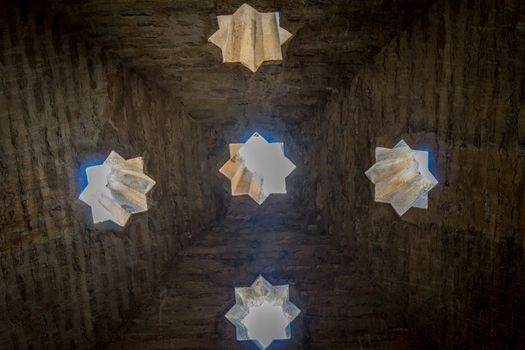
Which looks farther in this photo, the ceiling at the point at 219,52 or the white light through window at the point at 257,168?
the white light through window at the point at 257,168

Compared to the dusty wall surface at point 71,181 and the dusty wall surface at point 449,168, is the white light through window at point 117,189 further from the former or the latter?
the dusty wall surface at point 449,168

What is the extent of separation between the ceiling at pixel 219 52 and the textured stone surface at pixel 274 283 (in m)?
1.29

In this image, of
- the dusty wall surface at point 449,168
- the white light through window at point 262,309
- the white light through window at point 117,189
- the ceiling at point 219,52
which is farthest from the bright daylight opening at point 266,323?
the ceiling at point 219,52

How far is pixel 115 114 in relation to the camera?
18.6ft

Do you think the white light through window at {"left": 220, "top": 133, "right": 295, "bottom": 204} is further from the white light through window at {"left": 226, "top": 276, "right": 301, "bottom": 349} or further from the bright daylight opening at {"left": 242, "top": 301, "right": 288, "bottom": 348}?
the bright daylight opening at {"left": 242, "top": 301, "right": 288, "bottom": 348}

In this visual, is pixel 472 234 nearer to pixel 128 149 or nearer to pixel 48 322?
pixel 128 149

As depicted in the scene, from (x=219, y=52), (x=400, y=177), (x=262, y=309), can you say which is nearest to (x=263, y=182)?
(x=262, y=309)

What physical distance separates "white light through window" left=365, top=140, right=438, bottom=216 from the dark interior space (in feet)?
0.31

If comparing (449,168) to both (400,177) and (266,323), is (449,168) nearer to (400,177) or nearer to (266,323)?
(400,177)

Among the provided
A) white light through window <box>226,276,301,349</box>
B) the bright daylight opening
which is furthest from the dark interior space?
the bright daylight opening

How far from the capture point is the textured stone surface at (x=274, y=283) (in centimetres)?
607

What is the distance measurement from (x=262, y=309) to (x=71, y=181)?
2647mm

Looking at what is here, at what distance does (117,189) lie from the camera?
628 centimetres

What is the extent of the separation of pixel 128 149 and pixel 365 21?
2598 mm
